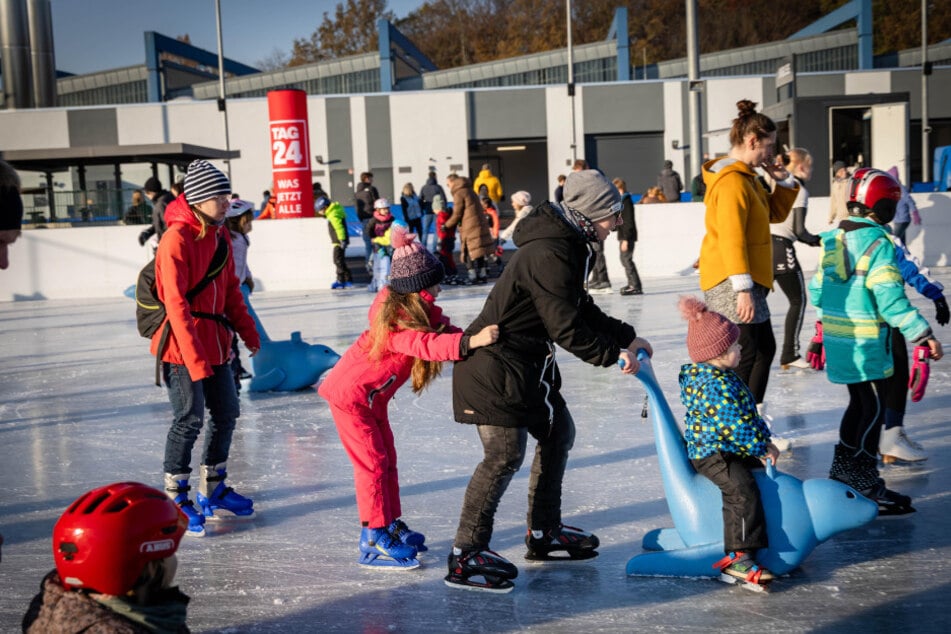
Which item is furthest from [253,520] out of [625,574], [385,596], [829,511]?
[829,511]

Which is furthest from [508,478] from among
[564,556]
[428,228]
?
[428,228]

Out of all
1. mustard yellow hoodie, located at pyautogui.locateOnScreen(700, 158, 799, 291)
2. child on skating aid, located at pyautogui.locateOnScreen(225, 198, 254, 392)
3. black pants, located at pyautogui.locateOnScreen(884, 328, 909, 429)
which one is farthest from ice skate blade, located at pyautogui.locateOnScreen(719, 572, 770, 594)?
child on skating aid, located at pyautogui.locateOnScreen(225, 198, 254, 392)

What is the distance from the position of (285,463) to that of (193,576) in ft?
5.44

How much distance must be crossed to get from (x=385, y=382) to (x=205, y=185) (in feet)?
3.75

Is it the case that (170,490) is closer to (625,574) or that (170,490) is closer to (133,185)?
(625,574)

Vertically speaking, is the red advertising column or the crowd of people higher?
the red advertising column

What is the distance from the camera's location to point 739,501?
3.40m

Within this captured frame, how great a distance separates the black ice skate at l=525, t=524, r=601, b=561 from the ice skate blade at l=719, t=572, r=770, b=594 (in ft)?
1.68

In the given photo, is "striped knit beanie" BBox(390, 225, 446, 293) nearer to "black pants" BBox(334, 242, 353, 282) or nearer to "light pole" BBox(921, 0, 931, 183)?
"black pants" BBox(334, 242, 353, 282)

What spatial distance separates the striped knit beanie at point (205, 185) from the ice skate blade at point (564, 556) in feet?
6.02

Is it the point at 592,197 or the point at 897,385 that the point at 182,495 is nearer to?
the point at 592,197

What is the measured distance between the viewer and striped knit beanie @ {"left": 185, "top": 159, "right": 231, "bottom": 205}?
422 centimetres

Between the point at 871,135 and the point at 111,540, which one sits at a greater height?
the point at 871,135

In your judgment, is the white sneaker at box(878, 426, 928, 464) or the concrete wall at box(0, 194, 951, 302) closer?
the white sneaker at box(878, 426, 928, 464)
